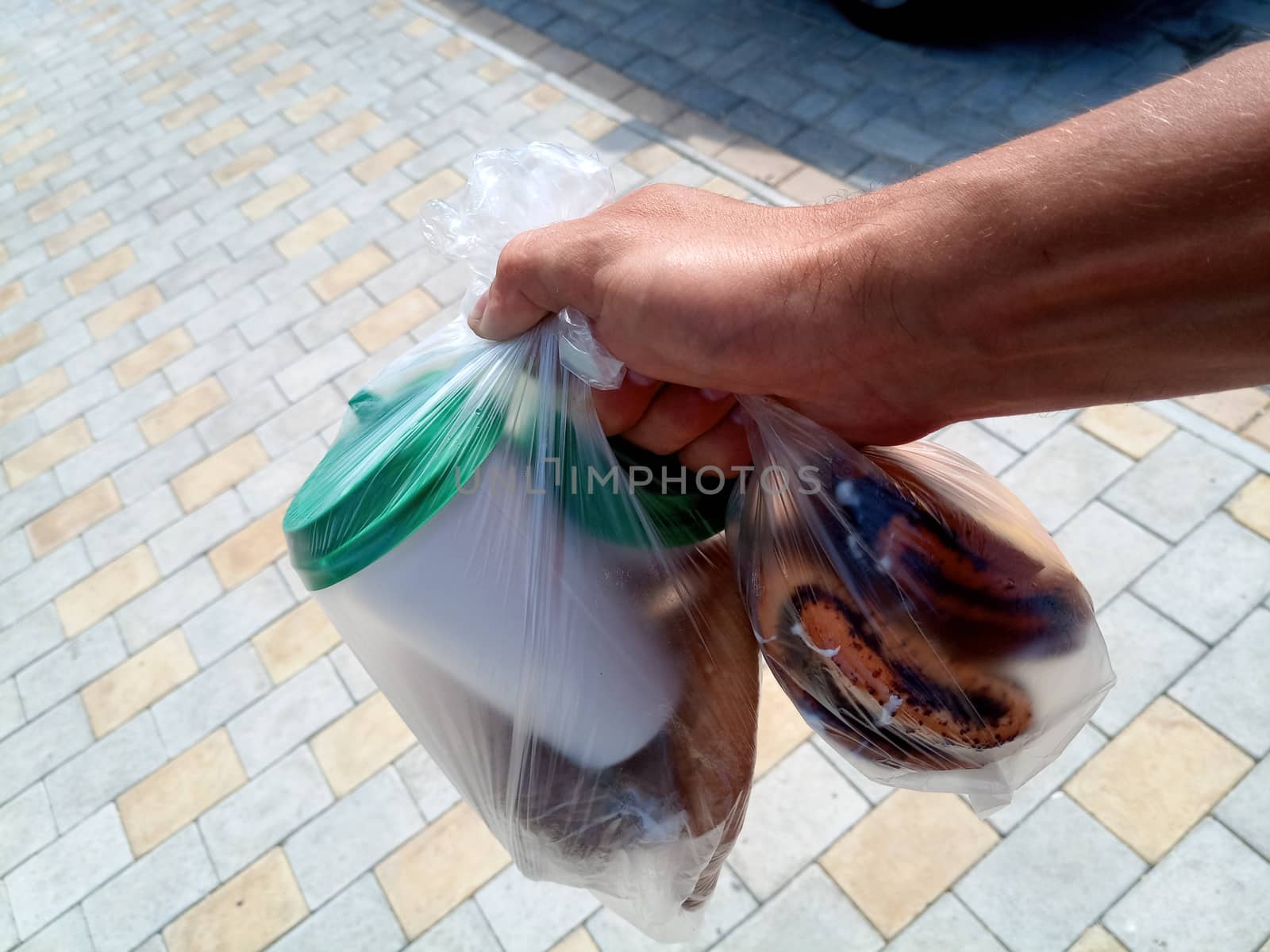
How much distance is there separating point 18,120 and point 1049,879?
612 centimetres

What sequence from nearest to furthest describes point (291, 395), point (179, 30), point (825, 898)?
point (825, 898) < point (291, 395) < point (179, 30)

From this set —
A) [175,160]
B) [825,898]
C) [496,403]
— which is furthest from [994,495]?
[175,160]

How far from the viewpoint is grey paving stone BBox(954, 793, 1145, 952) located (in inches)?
68.9

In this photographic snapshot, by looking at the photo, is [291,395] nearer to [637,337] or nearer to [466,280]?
[466,280]

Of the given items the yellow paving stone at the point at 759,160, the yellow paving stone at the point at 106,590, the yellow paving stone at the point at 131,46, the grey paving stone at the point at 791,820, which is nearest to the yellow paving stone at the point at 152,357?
the yellow paving stone at the point at 106,590

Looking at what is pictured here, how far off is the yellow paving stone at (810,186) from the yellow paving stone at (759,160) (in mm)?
35

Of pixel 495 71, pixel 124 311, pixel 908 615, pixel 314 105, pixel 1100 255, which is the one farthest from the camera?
pixel 314 105

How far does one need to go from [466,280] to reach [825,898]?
235 centimetres

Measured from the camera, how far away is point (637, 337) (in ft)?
3.03

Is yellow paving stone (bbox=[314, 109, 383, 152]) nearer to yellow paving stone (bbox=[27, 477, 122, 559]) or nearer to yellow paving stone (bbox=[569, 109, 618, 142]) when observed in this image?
yellow paving stone (bbox=[569, 109, 618, 142])

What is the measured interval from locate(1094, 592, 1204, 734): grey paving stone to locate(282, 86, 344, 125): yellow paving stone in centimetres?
403

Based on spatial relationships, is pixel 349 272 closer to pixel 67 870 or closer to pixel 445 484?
pixel 67 870

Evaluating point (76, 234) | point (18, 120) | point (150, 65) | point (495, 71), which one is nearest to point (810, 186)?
point (495, 71)

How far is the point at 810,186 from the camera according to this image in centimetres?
325
